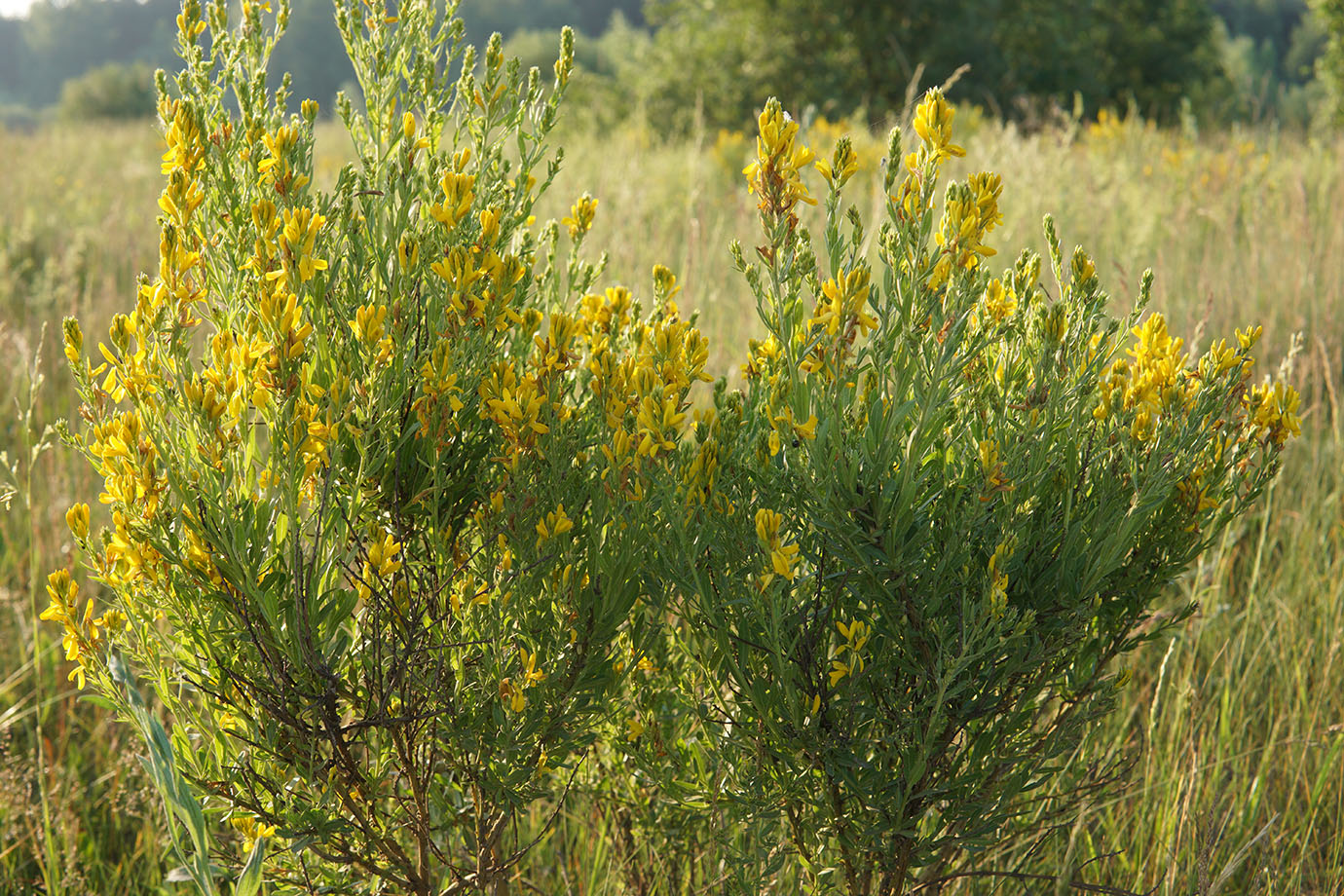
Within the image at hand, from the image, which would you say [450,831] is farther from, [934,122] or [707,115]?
[707,115]

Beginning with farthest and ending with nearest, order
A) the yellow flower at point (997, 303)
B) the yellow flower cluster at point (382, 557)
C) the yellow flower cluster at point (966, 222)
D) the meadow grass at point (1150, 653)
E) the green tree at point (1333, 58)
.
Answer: the green tree at point (1333, 58)
the meadow grass at point (1150, 653)
the yellow flower at point (997, 303)
the yellow flower cluster at point (382, 557)
the yellow flower cluster at point (966, 222)

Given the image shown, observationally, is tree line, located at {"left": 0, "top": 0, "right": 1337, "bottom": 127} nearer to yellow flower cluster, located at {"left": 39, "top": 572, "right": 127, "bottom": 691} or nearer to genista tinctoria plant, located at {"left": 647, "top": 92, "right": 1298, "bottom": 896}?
genista tinctoria plant, located at {"left": 647, "top": 92, "right": 1298, "bottom": 896}

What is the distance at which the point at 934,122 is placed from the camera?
106 centimetres

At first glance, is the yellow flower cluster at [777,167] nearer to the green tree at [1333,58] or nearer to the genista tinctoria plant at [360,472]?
the genista tinctoria plant at [360,472]

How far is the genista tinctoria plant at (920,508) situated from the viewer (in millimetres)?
1092

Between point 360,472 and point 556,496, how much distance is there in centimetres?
27

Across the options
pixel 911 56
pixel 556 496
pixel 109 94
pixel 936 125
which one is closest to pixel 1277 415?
pixel 936 125

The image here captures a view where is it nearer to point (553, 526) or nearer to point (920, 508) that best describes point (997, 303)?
point (920, 508)

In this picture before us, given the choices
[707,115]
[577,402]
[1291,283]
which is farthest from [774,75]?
[577,402]

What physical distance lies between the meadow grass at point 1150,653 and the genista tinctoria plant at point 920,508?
292 mm

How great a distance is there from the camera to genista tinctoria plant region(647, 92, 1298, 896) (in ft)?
3.58

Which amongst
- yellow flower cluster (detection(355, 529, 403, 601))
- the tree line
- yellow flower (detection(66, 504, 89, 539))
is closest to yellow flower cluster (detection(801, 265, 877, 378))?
yellow flower cluster (detection(355, 529, 403, 601))

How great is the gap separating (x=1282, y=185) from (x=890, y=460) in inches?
224

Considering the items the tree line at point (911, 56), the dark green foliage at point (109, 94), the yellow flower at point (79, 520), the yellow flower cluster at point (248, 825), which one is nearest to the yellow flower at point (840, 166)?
the yellow flower at point (79, 520)
